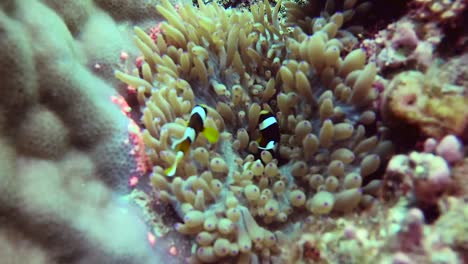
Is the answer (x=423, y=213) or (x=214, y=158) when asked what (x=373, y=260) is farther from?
(x=214, y=158)

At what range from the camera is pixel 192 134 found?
2.39 m

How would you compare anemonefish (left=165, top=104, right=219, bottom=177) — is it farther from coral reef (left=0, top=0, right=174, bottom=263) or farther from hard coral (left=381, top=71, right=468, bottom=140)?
hard coral (left=381, top=71, right=468, bottom=140)

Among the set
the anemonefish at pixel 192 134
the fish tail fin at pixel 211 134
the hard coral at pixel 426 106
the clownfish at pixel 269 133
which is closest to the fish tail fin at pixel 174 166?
the anemonefish at pixel 192 134

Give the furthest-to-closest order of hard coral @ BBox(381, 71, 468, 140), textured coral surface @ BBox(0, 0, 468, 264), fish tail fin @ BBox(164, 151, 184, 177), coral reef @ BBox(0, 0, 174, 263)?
fish tail fin @ BBox(164, 151, 184, 177)
coral reef @ BBox(0, 0, 174, 263)
textured coral surface @ BBox(0, 0, 468, 264)
hard coral @ BBox(381, 71, 468, 140)

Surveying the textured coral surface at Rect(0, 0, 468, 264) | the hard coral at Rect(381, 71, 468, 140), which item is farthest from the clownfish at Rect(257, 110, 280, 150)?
the hard coral at Rect(381, 71, 468, 140)

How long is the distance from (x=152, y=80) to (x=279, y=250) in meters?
1.62

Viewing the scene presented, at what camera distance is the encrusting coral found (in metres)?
2.24

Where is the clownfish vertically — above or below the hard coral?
below

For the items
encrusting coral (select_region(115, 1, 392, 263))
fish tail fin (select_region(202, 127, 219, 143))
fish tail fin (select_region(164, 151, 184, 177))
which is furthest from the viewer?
fish tail fin (select_region(202, 127, 219, 143))

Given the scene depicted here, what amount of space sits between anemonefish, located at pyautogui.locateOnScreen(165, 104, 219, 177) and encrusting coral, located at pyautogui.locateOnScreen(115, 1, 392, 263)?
0.06 m

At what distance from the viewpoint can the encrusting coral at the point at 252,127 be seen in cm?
224

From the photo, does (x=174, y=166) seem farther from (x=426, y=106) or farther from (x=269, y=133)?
(x=426, y=106)

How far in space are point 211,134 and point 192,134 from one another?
0.16m

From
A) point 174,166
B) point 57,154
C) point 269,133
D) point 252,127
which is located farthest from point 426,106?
point 57,154
